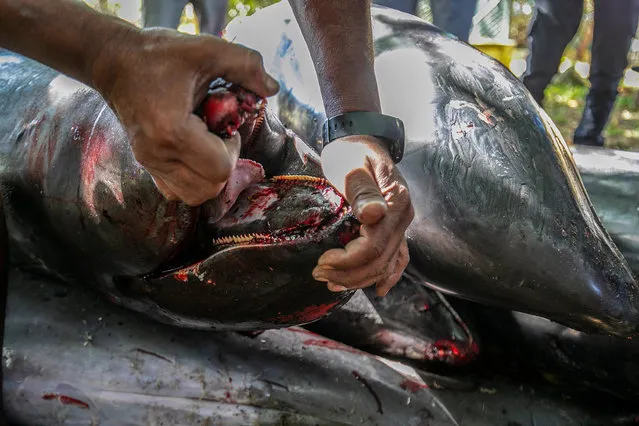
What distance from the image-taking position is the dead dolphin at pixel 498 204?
4.68ft

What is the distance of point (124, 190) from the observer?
48.4 inches

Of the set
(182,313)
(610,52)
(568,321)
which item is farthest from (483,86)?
(610,52)

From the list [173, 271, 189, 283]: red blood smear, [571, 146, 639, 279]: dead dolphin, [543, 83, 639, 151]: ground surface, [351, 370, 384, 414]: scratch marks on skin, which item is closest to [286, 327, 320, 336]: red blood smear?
[351, 370, 384, 414]: scratch marks on skin

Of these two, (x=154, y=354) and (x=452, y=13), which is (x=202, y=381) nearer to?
(x=154, y=354)

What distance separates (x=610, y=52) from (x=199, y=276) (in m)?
3.22

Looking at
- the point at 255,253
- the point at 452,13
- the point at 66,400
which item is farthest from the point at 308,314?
the point at 452,13

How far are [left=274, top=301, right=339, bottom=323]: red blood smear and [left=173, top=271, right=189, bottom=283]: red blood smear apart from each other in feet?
0.65

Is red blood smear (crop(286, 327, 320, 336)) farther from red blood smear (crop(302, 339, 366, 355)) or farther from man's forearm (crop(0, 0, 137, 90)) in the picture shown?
man's forearm (crop(0, 0, 137, 90))

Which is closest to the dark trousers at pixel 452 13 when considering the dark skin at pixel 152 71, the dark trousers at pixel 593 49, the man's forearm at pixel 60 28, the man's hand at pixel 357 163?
the dark trousers at pixel 593 49

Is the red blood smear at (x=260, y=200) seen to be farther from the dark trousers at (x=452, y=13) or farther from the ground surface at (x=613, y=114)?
the ground surface at (x=613, y=114)

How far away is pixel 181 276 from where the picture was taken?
4.25ft

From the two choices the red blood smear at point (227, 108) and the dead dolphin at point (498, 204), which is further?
the dead dolphin at point (498, 204)

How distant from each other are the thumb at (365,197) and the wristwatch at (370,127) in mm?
216

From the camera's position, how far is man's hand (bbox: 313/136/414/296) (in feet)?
3.54
